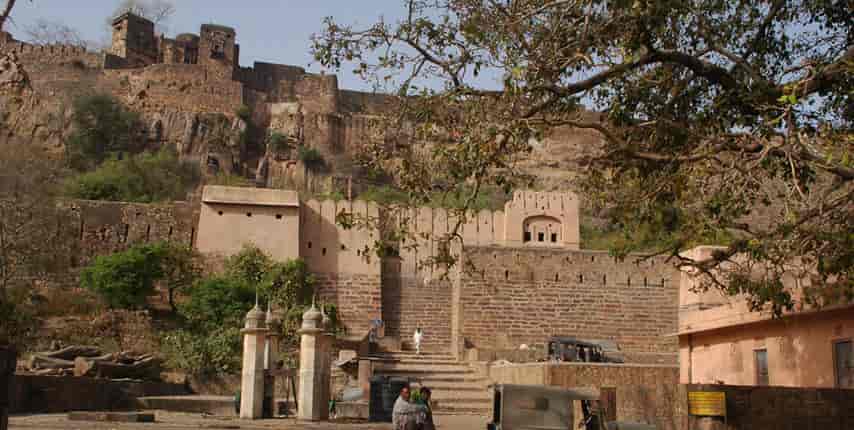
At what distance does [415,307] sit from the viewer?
1061 inches

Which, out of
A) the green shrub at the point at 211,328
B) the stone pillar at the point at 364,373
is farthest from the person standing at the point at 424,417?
the green shrub at the point at 211,328

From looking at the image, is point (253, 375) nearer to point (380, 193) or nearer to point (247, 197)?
point (247, 197)

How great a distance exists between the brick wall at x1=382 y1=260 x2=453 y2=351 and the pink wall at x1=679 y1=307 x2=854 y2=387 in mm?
11814

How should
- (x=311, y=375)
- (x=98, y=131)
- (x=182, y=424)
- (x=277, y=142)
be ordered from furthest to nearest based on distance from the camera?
(x=277, y=142) → (x=98, y=131) → (x=311, y=375) → (x=182, y=424)

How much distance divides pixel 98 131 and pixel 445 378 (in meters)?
26.1

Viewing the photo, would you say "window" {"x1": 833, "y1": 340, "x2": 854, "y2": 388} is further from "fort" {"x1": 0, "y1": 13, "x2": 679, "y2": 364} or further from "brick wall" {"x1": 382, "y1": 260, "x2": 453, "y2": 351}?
"brick wall" {"x1": 382, "y1": 260, "x2": 453, "y2": 351}

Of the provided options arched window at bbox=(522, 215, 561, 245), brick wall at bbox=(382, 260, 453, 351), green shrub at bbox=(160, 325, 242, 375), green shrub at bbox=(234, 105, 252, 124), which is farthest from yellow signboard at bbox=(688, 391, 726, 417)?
green shrub at bbox=(234, 105, 252, 124)

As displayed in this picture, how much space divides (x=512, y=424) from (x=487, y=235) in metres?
22.2

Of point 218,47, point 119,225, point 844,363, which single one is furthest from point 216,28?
point 844,363

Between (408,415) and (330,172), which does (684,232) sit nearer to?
(408,415)

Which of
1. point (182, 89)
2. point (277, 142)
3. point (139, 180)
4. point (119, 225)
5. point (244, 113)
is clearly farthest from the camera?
point (244, 113)

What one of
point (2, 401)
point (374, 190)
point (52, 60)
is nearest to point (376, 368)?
point (2, 401)

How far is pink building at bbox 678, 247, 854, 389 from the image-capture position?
36.3ft

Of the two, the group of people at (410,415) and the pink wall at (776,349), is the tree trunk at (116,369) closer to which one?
the pink wall at (776,349)
